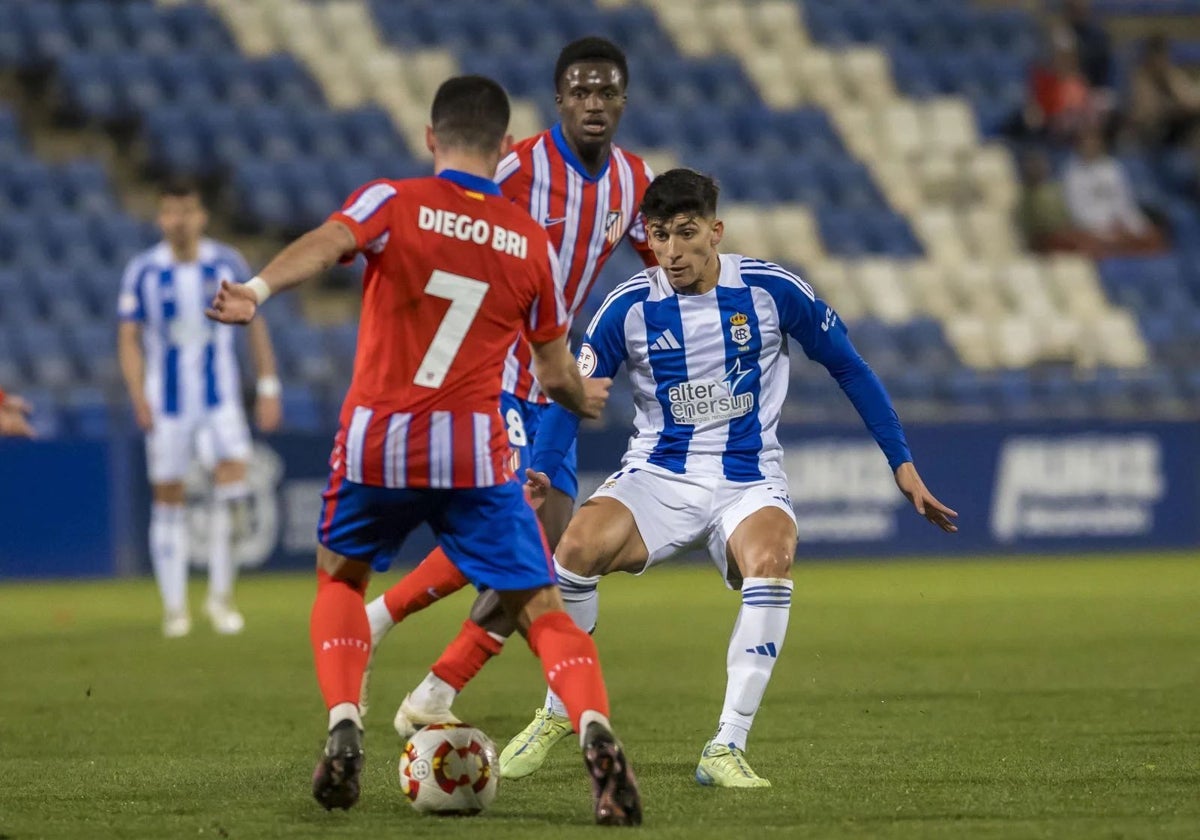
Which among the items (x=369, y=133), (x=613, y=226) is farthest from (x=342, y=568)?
(x=369, y=133)

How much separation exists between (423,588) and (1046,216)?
15393 millimetres

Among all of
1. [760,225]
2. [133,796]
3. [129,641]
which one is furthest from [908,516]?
[133,796]

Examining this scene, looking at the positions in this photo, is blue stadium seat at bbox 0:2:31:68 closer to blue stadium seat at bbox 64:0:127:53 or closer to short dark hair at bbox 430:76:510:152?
blue stadium seat at bbox 64:0:127:53

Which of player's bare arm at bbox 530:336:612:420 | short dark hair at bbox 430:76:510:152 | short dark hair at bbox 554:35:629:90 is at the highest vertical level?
short dark hair at bbox 554:35:629:90

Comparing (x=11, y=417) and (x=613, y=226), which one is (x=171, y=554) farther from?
(x=613, y=226)

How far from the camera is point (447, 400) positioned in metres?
5.29

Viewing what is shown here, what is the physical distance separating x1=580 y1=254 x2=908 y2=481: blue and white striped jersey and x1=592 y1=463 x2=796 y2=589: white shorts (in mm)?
58

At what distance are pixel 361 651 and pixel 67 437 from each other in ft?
32.1

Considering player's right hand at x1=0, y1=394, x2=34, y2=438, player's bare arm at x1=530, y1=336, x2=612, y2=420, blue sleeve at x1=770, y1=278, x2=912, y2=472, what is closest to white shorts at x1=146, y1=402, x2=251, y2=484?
player's right hand at x1=0, y1=394, x2=34, y2=438

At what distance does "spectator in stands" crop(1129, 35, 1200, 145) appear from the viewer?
22.4m

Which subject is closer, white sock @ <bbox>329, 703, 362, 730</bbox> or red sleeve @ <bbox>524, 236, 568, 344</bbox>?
white sock @ <bbox>329, 703, 362, 730</bbox>

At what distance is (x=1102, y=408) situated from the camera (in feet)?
56.9

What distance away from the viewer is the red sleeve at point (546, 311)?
5375 millimetres

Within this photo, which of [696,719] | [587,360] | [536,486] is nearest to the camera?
[536,486]
